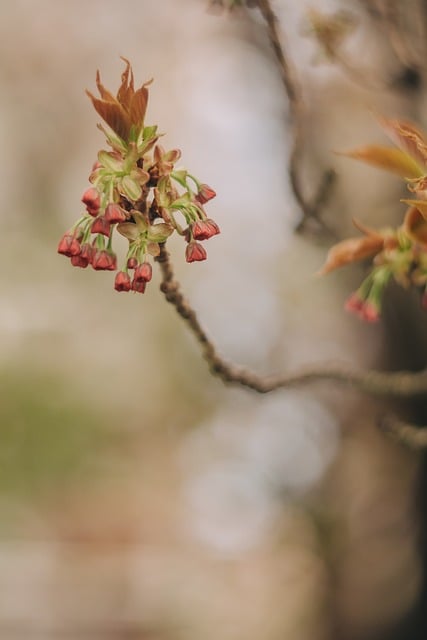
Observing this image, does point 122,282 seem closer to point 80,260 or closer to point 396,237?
point 80,260

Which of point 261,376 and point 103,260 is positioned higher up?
point 103,260

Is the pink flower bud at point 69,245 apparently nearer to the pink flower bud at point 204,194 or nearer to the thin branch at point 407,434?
the pink flower bud at point 204,194

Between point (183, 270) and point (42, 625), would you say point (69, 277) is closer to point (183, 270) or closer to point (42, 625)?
point (183, 270)

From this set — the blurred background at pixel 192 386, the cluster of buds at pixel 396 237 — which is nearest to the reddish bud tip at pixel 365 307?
the cluster of buds at pixel 396 237

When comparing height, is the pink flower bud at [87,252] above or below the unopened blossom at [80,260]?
above

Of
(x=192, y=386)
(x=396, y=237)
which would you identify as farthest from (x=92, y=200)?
(x=192, y=386)

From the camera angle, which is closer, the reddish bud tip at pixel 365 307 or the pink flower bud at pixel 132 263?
the pink flower bud at pixel 132 263

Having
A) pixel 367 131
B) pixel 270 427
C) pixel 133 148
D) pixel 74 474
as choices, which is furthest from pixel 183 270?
pixel 133 148
